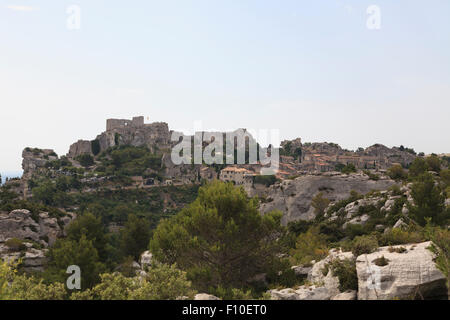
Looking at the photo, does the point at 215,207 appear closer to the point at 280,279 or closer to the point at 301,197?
the point at 280,279

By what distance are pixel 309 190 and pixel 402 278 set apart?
52.5 metres

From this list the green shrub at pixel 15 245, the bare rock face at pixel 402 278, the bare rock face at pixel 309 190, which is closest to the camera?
the bare rock face at pixel 402 278

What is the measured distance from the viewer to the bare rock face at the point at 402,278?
50.9 ft

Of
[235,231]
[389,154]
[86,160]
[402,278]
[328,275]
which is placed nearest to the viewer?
[402,278]

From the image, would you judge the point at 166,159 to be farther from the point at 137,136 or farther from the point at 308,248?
the point at 308,248

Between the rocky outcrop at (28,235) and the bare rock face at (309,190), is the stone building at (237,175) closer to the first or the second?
the bare rock face at (309,190)

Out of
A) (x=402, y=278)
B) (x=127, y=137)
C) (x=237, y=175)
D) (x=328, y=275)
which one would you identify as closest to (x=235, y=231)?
(x=328, y=275)

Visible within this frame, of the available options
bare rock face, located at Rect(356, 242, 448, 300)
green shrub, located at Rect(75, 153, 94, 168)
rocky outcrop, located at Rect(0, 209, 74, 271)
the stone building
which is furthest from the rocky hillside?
green shrub, located at Rect(75, 153, 94, 168)

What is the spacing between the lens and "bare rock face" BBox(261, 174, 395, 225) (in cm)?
6625

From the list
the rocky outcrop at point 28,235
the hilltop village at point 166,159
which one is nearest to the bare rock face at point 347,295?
the rocky outcrop at point 28,235

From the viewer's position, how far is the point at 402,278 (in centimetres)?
1591

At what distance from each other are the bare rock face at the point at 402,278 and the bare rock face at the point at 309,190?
159ft
